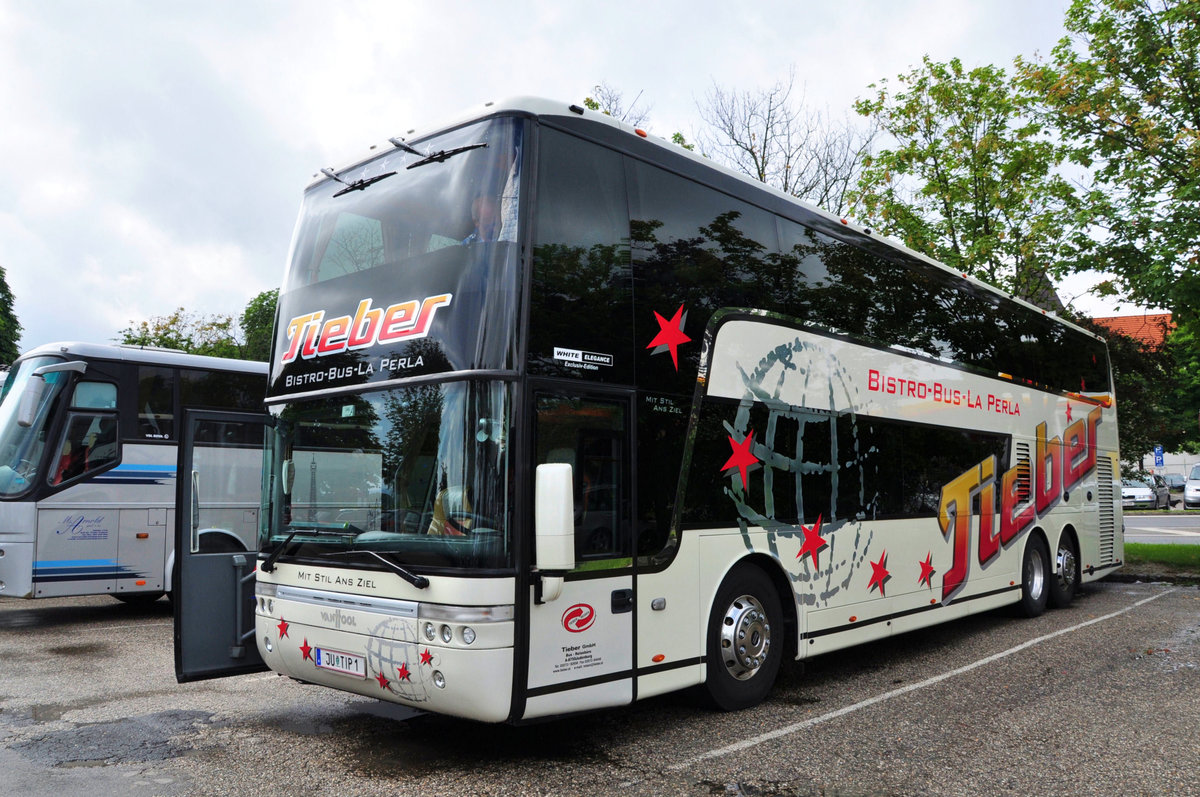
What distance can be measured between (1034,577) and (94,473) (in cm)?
1167

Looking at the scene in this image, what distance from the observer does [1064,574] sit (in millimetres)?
12344

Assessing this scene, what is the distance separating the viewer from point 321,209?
6.75 meters

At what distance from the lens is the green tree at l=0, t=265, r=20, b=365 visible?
44.6 metres

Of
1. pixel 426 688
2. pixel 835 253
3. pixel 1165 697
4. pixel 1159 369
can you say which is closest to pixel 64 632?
pixel 426 688

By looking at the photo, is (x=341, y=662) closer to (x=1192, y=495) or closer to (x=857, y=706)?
(x=857, y=706)

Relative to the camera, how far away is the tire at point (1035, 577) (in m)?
11.4

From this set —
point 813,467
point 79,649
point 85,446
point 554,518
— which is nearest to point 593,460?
point 554,518

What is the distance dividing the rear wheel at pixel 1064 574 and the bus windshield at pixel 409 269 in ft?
32.0

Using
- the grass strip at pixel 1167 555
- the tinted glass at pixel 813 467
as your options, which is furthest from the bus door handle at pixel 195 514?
the grass strip at pixel 1167 555

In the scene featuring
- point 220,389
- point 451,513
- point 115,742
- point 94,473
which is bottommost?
point 115,742

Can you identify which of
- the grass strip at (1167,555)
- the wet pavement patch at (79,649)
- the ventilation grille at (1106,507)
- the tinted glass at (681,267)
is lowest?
the wet pavement patch at (79,649)

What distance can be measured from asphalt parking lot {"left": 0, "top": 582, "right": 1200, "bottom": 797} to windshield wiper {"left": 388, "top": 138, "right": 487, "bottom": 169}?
3.68 m

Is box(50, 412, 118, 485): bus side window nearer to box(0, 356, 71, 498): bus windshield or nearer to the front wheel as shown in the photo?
box(0, 356, 71, 498): bus windshield

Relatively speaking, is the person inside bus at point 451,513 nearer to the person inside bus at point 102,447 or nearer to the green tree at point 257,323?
the person inside bus at point 102,447
